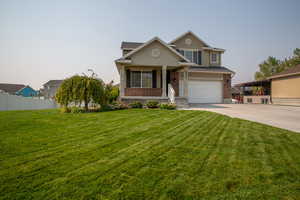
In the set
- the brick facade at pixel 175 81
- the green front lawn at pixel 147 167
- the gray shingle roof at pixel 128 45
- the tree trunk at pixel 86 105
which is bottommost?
the green front lawn at pixel 147 167

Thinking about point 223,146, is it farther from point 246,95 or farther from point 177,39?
point 246,95

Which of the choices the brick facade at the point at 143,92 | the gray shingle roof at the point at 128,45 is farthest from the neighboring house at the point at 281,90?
the gray shingle roof at the point at 128,45

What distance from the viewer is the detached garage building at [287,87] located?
49.5ft

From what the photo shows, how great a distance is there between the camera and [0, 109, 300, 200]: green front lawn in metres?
1.86

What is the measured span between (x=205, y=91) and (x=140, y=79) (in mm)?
6999

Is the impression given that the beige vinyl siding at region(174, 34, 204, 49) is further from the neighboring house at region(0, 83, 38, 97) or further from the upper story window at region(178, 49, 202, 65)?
the neighboring house at region(0, 83, 38, 97)

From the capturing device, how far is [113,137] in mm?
4000

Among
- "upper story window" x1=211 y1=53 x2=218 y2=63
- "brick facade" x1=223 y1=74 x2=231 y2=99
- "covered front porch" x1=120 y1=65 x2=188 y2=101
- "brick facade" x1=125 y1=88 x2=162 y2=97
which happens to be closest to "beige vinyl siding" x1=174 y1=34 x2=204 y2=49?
"upper story window" x1=211 y1=53 x2=218 y2=63

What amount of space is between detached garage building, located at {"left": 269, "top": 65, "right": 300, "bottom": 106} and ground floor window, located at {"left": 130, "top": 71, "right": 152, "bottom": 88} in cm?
Result: 1374

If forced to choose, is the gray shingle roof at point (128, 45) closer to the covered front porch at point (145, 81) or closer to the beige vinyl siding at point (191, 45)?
the covered front porch at point (145, 81)

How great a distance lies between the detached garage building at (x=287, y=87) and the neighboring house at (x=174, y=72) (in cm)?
532

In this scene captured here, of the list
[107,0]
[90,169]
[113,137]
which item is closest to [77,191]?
[90,169]

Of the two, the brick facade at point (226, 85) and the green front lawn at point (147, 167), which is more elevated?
the brick facade at point (226, 85)

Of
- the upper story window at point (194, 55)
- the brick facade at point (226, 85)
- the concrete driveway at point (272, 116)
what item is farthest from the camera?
the upper story window at point (194, 55)
